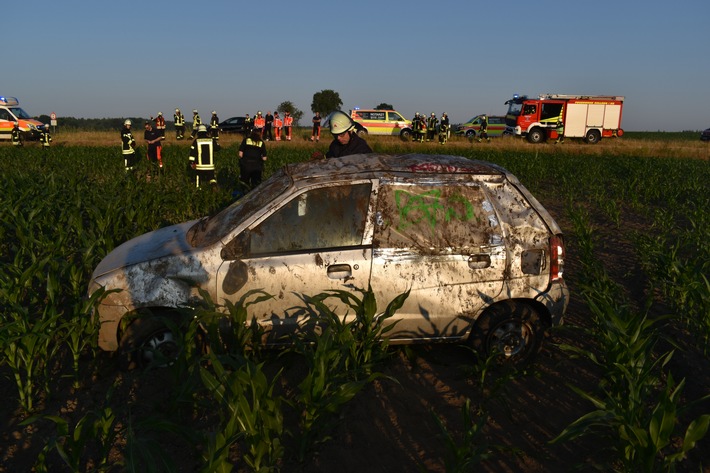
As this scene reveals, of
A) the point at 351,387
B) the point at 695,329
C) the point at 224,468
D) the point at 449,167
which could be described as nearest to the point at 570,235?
the point at 695,329

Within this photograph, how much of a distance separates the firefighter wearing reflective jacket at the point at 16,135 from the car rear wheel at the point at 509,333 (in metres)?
32.4

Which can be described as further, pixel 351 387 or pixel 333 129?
pixel 333 129

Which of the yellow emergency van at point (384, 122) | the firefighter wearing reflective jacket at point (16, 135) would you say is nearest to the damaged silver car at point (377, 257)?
the firefighter wearing reflective jacket at point (16, 135)

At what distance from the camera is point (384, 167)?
17.3ft

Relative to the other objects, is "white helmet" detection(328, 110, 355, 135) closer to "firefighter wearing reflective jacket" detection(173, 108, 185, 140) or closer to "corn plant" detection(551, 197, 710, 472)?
"corn plant" detection(551, 197, 710, 472)

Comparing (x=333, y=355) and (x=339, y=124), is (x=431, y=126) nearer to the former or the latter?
(x=339, y=124)

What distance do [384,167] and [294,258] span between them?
1195 mm

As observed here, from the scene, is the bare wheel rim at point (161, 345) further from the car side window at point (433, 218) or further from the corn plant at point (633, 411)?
the corn plant at point (633, 411)

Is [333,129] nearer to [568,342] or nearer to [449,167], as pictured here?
[449,167]

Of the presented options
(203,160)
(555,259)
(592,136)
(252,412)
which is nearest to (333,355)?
(252,412)

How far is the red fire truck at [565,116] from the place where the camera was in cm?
3859

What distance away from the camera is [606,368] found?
4.27 meters

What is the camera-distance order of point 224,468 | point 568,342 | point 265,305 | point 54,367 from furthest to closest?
point 568,342 → point 54,367 → point 265,305 → point 224,468

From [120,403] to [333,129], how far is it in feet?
16.5
